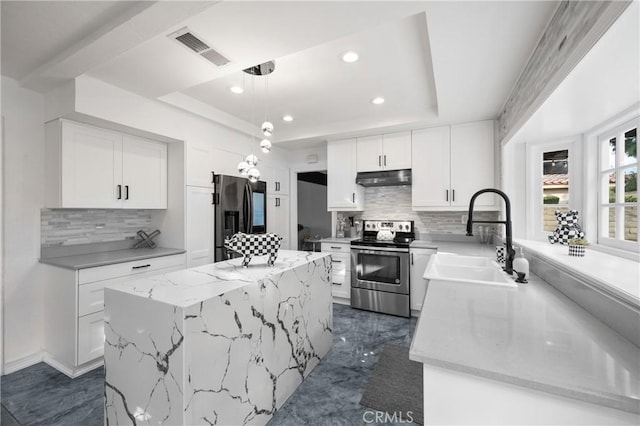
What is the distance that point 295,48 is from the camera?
1.75 meters

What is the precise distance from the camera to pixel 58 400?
1.88 meters

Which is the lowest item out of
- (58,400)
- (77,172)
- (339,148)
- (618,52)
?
(58,400)

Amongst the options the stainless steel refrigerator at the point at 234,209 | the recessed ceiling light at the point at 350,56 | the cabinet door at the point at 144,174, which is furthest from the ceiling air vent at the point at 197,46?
the stainless steel refrigerator at the point at 234,209

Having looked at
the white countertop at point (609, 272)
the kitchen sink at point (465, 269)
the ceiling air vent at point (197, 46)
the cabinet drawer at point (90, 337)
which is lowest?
the cabinet drawer at point (90, 337)

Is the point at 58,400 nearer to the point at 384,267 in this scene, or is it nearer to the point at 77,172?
the point at 77,172

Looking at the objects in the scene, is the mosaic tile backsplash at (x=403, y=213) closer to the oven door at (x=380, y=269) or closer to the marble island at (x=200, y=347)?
the oven door at (x=380, y=269)

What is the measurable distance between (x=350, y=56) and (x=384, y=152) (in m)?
1.77

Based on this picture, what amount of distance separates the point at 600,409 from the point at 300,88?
2704 mm

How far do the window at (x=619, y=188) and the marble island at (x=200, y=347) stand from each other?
6.75ft

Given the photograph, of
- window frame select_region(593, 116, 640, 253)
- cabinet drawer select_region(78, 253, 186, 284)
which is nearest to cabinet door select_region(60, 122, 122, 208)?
cabinet drawer select_region(78, 253, 186, 284)

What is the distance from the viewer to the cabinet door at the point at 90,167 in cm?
234

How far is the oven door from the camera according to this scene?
3.30 meters

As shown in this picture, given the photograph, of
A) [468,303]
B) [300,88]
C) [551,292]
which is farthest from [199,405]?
[300,88]

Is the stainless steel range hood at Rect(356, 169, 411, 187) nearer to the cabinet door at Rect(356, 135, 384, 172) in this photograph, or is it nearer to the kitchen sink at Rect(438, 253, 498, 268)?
the cabinet door at Rect(356, 135, 384, 172)
